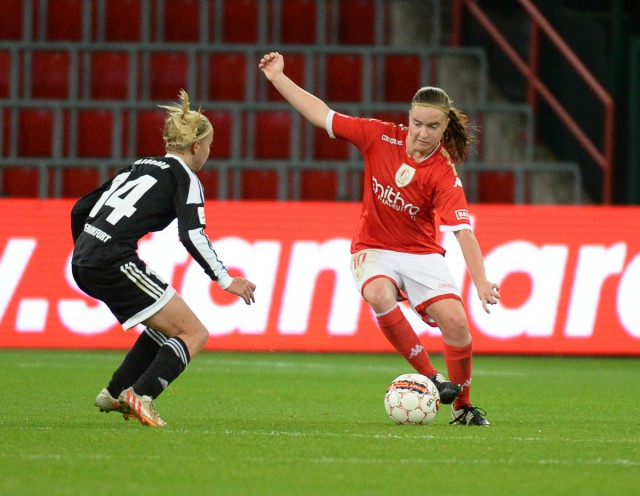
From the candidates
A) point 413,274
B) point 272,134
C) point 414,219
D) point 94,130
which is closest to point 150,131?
point 94,130

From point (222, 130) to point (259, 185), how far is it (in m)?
0.93

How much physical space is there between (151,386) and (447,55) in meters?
10.1

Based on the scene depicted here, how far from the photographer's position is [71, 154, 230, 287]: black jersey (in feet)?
20.4

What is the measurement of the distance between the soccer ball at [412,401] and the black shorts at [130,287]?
4.03 ft

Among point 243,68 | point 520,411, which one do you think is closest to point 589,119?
point 243,68

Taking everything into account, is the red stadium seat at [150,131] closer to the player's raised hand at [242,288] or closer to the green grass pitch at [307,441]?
the green grass pitch at [307,441]

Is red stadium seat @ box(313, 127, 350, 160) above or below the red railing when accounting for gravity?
below

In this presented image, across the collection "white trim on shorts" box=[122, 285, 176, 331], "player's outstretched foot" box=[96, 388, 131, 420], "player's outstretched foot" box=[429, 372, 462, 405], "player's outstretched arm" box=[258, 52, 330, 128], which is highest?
"player's outstretched arm" box=[258, 52, 330, 128]

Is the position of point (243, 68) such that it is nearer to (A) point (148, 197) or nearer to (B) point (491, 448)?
(A) point (148, 197)

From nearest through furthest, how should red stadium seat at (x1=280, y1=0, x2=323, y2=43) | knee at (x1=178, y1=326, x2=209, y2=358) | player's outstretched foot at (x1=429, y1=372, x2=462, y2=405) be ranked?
knee at (x1=178, y1=326, x2=209, y2=358)
player's outstretched foot at (x1=429, y1=372, x2=462, y2=405)
red stadium seat at (x1=280, y1=0, x2=323, y2=43)

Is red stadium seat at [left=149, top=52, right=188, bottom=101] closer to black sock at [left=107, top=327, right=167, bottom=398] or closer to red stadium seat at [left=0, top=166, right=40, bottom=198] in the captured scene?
red stadium seat at [left=0, top=166, right=40, bottom=198]

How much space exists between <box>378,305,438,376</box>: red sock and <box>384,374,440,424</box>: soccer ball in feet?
1.10

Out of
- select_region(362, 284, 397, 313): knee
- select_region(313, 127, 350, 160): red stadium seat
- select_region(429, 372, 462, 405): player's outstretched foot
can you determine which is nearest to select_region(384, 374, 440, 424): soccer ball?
select_region(429, 372, 462, 405): player's outstretched foot

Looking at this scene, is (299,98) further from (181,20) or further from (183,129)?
(181,20)
